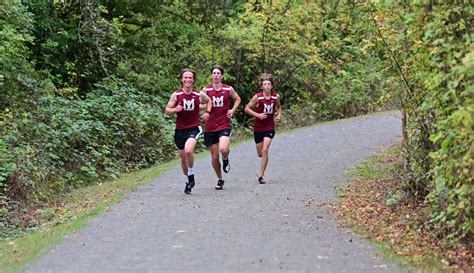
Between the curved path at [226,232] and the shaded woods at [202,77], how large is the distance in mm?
1377

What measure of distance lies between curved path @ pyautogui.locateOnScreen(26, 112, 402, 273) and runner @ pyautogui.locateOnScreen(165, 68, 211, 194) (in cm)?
64

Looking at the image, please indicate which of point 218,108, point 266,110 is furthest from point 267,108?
point 218,108

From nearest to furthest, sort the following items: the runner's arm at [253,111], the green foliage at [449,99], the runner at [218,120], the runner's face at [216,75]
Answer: the green foliage at [449,99], the runner's face at [216,75], the runner at [218,120], the runner's arm at [253,111]

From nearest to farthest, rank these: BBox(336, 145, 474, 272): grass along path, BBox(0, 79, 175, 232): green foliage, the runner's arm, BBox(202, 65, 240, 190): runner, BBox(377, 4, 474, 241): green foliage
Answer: BBox(377, 4, 474, 241): green foliage
BBox(336, 145, 474, 272): grass along path
BBox(202, 65, 240, 190): runner
the runner's arm
BBox(0, 79, 175, 232): green foliage

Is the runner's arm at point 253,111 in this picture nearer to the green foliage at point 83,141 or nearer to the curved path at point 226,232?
the curved path at point 226,232

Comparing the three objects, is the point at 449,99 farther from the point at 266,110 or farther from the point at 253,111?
the point at 253,111

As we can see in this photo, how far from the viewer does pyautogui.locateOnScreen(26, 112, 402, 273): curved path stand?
25.4ft

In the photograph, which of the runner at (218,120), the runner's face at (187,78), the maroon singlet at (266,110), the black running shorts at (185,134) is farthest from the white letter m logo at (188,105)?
the maroon singlet at (266,110)

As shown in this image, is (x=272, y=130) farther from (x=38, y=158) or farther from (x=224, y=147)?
(x=38, y=158)

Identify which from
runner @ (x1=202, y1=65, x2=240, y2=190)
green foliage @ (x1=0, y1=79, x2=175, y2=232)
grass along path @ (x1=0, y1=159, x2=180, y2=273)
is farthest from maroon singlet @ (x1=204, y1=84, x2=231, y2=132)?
green foliage @ (x1=0, y1=79, x2=175, y2=232)

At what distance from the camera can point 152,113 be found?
20.7 m

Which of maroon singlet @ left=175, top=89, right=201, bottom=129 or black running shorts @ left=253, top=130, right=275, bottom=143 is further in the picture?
black running shorts @ left=253, top=130, right=275, bottom=143

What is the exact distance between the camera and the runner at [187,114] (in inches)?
484

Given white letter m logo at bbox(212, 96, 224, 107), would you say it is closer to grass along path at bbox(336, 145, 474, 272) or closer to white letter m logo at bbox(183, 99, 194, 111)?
white letter m logo at bbox(183, 99, 194, 111)
